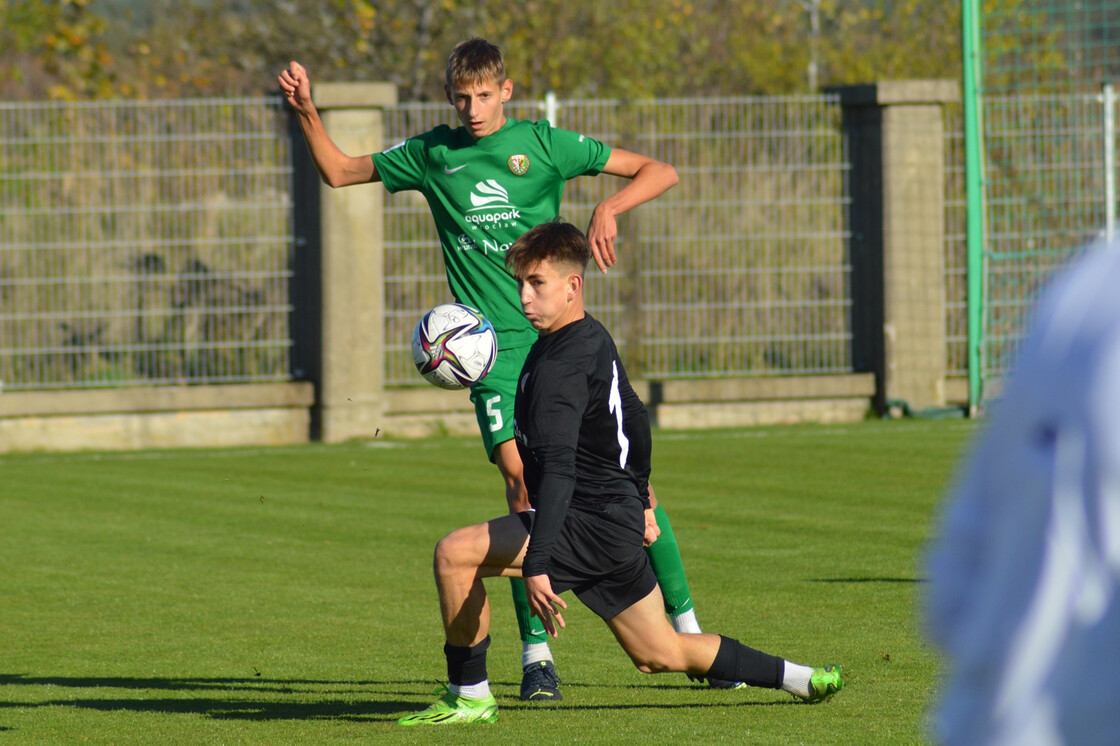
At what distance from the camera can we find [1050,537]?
1261 millimetres

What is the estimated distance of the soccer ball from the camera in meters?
5.62

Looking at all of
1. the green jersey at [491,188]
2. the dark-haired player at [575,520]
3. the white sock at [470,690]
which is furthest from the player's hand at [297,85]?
the white sock at [470,690]

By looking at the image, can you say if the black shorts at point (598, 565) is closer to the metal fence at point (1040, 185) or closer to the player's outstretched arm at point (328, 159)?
the player's outstretched arm at point (328, 159)

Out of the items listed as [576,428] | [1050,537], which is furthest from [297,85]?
[1050,537]

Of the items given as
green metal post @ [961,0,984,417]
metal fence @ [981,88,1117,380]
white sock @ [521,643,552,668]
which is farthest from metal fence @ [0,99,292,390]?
white sock @ [521,643,552,668]

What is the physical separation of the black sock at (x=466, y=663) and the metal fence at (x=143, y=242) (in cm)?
995

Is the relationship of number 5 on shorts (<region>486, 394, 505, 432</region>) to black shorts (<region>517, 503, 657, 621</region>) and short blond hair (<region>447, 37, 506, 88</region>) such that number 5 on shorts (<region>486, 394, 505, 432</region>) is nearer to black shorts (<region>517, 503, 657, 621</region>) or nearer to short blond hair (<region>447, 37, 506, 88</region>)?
black shorts (<region>517, 503, 657, 621</region>)

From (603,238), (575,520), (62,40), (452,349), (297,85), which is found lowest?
(575,520)

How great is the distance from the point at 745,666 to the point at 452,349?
1.46m

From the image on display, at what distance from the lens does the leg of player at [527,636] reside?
5445 millimetres

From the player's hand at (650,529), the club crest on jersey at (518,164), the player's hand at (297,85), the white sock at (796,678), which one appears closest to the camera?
the white sock at (796,678)

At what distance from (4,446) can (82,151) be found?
Answer: 2547 mm

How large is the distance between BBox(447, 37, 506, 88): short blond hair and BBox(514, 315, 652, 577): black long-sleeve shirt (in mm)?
1181

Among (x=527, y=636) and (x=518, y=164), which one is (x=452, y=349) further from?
(x=527, y=636)
